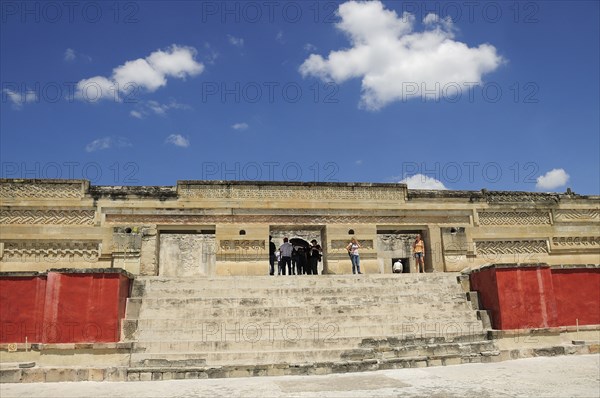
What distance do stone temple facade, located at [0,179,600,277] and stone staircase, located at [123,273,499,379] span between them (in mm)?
3101

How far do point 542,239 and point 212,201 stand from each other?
1019cm

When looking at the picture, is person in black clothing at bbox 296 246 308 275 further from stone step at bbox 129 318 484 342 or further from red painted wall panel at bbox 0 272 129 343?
red painted wall panel at bbox 0 272 129 343

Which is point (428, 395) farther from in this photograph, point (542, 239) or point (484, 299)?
point (542, 239)

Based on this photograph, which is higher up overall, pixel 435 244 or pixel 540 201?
pixel 540 201

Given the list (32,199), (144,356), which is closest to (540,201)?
(144,356)

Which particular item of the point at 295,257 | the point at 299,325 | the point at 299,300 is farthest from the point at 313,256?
the point at 299,325

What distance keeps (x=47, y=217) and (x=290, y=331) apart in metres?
8.29

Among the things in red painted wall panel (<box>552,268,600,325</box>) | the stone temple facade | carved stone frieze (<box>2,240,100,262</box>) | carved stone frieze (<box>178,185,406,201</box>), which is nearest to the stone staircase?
red painted wall panel (<box>552,268,600,325</box>)

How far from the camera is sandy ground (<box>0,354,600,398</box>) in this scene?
243 inches

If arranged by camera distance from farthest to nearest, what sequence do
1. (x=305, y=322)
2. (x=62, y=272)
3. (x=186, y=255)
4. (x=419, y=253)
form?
(x=186, y=255)
(x=419, y=253)
(x=305, y=322)
(x=62, y=272)

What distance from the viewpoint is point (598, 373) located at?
7266 mm

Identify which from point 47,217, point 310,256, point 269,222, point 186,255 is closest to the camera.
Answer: point 47,217

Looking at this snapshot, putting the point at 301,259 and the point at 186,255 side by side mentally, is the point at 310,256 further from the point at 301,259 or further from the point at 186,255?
the point at 186,255

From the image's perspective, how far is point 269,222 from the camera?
Result: 14469mm
